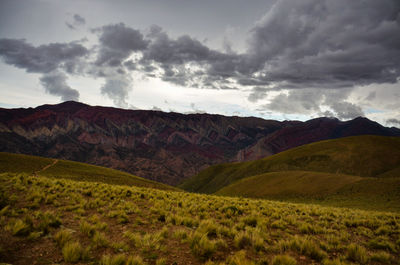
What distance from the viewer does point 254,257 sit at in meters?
6.70

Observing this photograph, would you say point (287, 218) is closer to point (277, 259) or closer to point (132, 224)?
point (277, 259)

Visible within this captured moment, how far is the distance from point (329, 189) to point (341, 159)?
72.1 metres

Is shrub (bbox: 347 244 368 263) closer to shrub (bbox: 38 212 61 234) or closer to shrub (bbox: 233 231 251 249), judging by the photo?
shrub (bbox: 233 231 251 249)

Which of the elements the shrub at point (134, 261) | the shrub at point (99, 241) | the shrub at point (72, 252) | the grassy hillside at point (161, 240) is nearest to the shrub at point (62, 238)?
the grassy hillside at point (161, 240)

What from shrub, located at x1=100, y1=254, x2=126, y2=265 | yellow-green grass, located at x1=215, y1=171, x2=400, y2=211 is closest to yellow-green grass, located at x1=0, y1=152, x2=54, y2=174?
shrub, located at x1=100, y1=254, x2=126, y2=265

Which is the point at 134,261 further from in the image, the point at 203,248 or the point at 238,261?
the point at 238,261

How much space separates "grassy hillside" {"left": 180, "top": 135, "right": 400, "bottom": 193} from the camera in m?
96.6

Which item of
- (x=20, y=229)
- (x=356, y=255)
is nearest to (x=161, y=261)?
(x=20, y=229)

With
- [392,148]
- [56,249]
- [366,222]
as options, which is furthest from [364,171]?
[56,249]

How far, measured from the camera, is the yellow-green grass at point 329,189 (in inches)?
1355

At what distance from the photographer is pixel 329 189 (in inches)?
1930

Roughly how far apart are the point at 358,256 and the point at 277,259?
10.3 ft

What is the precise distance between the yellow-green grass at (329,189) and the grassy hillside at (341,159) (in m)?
41.5

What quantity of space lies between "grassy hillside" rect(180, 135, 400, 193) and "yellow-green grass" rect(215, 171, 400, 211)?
136ft
